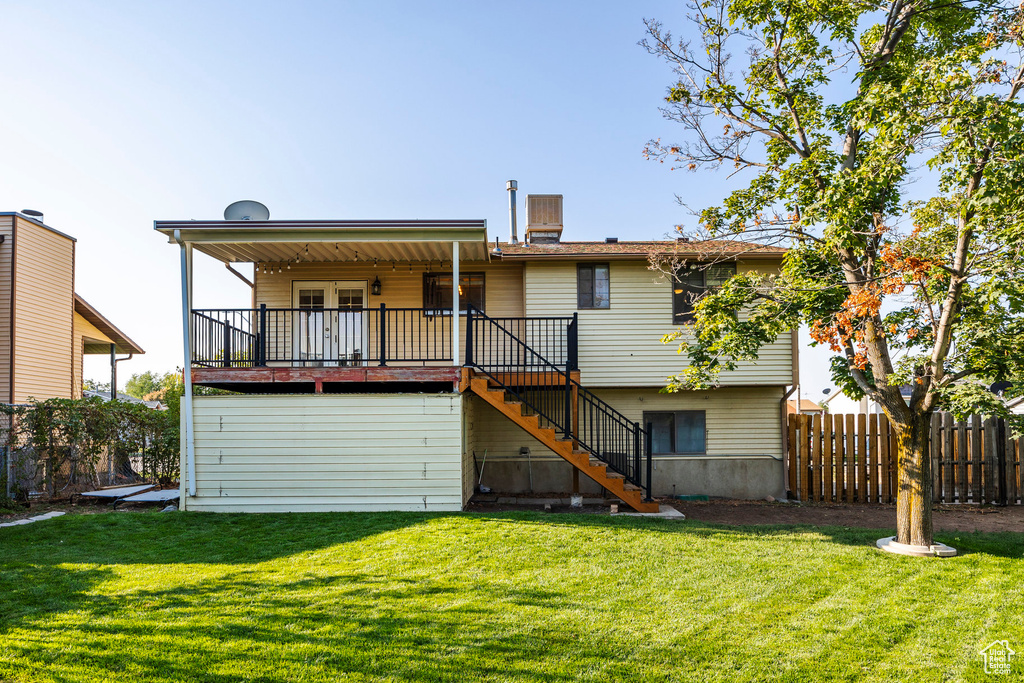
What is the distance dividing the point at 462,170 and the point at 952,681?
13167 millimetres

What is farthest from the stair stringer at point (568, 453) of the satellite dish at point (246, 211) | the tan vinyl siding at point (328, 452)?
the satellite dish at point (246, 211)

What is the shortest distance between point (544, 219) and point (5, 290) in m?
12.2

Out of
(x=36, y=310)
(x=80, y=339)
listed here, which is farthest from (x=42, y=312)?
(x=80, y=339)

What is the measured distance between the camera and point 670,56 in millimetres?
8703

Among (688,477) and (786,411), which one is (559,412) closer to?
(688,477)

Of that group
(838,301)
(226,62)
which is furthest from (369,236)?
(838,301)

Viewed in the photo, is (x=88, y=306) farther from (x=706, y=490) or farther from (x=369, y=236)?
(x=706, y=490)

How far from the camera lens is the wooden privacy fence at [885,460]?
12.0 m

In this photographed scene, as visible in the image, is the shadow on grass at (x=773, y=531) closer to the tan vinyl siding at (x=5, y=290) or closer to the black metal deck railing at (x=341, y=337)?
the black metal deck railing at (x=341, y=337)

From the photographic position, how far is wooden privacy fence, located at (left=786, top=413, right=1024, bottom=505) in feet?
39.4

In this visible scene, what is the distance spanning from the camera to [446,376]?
1030 centimetres

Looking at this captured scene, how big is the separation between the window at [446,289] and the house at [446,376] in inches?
1.2

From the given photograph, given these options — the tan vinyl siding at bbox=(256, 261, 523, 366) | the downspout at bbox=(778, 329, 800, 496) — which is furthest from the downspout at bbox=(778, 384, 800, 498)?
the tan vinyl siding at bbox=(256, 261, 523, 366)
